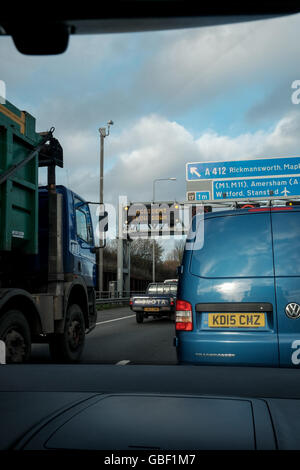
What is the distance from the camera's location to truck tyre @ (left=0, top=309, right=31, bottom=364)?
589 centimetres

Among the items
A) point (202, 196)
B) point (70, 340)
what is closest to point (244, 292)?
point (70, 340)

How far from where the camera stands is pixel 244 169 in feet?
75.7

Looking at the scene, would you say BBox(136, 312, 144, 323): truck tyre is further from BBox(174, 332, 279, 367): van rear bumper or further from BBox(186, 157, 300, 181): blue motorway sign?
BBox(174, 332, 279, 367): van rear bumper

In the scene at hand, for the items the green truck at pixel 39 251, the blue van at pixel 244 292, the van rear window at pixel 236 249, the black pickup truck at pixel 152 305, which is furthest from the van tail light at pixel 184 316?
the black pickup truck at pixel 152 305

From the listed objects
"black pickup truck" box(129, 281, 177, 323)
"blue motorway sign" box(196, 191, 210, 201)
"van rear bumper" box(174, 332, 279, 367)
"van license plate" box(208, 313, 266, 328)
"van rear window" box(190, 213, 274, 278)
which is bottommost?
"black pickup truck" box(129, 281, 177, 323)

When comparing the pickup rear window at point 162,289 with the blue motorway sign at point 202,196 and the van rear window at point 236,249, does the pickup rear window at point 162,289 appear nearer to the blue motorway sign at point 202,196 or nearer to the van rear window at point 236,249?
the blue motorway sign at point 202,196

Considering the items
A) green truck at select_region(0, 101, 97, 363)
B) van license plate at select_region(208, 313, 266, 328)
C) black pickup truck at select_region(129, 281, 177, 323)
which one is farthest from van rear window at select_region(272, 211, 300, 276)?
black pickup truck at select_region(129, 281, 177, 323)

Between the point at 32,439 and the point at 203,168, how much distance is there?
22.5 metres

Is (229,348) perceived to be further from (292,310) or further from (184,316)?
(292,310)

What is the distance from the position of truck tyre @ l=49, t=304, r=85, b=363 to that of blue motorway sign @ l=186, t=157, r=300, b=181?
1641 centimetres

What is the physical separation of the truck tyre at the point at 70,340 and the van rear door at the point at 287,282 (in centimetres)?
406

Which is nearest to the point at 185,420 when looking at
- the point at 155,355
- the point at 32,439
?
the point at 32,439

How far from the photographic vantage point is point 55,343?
24.5ft

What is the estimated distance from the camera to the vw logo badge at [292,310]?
4.22 m
